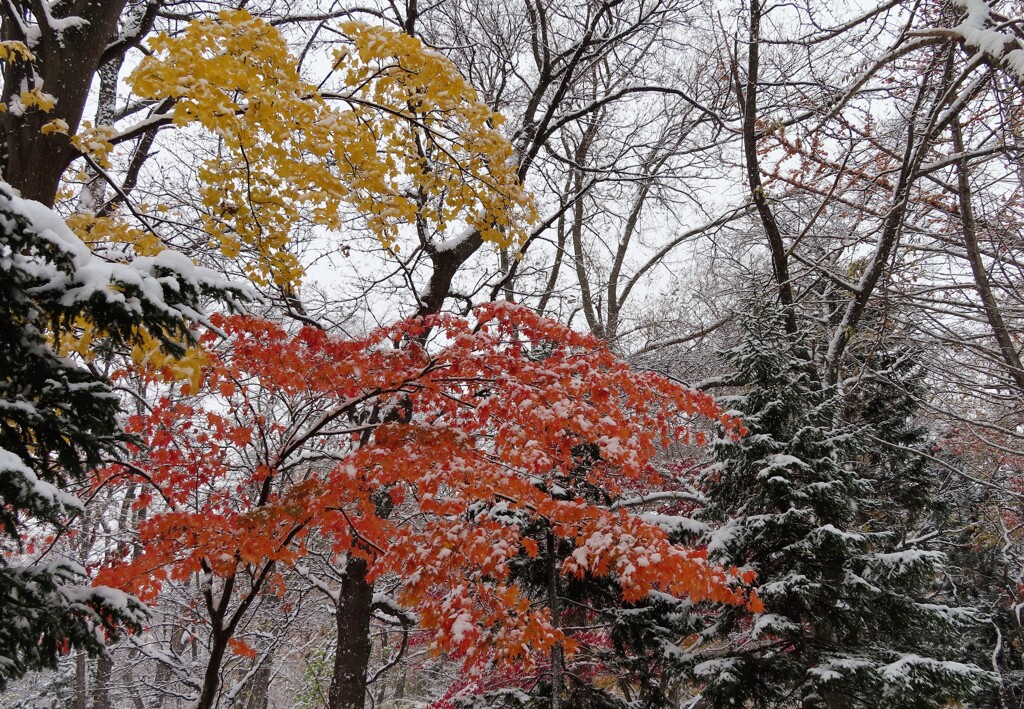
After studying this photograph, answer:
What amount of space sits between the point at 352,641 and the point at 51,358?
5.68 meters

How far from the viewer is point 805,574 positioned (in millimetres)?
6805

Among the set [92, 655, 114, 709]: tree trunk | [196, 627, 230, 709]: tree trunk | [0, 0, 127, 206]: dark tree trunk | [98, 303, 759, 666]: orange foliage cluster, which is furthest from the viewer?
[92, 655, 114, 709]: tree trunk

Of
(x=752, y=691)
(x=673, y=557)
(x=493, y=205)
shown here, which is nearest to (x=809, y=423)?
(x=752, y=691)

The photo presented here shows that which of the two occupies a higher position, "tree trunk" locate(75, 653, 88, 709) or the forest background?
the forest background

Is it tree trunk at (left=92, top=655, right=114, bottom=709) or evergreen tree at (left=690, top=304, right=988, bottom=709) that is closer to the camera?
evergreen tree at (left=690, top=304, right=988, bottom=709)

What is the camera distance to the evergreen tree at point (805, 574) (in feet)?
20.2

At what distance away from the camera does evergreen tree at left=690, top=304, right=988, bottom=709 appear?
616 cm

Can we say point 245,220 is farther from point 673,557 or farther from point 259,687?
point 259,687

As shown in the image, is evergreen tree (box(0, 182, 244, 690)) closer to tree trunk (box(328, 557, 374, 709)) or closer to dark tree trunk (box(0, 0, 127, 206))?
dark tree trunk (box(0, 0, 127, 206))

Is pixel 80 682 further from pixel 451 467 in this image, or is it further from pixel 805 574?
pixel 805 574

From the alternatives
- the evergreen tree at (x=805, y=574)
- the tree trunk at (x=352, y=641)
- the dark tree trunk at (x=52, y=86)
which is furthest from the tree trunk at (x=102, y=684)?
the evergreen tree at (x=805, y=574)

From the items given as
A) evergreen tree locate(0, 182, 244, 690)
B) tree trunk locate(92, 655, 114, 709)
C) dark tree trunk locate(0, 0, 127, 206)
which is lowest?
tree trunk locate(92, 655, 114, 709)

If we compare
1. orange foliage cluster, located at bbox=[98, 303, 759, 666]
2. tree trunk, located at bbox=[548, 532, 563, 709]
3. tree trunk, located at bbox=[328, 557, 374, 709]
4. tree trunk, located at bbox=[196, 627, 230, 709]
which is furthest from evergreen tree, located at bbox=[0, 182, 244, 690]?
tree trunk, located at bbox=[548, 532, 563, 709]

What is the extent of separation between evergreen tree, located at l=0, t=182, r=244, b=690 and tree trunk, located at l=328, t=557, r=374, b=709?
4.34 meters
